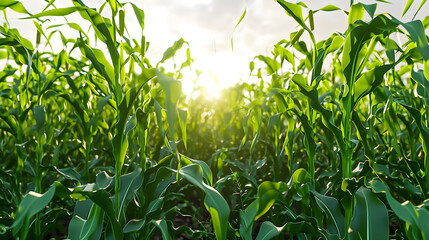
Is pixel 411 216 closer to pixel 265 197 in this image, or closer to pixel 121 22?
pixel 265 197

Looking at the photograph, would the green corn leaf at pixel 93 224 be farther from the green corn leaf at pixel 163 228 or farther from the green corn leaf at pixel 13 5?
the green corn leaf at pixel 13 5

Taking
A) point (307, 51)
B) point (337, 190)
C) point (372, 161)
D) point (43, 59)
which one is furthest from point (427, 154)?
point (43, 59)

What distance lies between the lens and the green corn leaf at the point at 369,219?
911 mm

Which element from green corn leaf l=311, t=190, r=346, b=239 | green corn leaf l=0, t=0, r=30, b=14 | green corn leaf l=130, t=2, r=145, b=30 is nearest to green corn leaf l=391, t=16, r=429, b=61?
green corn leaf l=311, t=190, r=346, b=239

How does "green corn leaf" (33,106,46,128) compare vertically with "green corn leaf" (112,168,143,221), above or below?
above

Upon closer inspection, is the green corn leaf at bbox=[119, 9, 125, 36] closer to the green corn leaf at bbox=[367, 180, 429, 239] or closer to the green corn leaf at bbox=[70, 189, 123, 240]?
the green corn leaf at bbox=[70, 189, 123, 240]

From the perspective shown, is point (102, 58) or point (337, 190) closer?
point (102, 58)

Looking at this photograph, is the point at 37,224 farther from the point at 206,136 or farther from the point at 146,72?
the point at 206,136

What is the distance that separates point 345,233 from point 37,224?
1225mm

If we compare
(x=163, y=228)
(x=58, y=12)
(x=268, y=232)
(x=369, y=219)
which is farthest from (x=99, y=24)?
(x=369, y=219)

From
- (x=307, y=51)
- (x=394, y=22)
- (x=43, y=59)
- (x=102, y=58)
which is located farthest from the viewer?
(x=43, y=59)

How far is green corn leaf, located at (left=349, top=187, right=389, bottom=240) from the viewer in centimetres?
91

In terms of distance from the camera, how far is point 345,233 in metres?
1.10

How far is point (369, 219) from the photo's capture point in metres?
0.92
